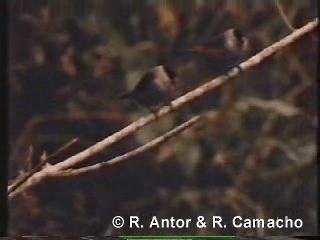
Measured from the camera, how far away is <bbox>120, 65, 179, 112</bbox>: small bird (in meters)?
3.13

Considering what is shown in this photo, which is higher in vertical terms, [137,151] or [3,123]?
[3,123]

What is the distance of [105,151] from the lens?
314cm

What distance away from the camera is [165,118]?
3160 mm

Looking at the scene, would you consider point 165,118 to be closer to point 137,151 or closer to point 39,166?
point 137,151

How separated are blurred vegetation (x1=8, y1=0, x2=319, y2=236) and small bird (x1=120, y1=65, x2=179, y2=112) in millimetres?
44

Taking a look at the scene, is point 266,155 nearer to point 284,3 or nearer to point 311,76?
point 311,76

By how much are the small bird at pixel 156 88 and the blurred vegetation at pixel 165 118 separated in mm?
44

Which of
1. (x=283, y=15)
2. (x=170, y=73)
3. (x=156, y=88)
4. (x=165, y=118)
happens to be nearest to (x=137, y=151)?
(x=165, y=118)

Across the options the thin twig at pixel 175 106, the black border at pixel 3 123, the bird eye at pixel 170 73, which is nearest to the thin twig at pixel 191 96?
the thin twig at pixel 175 106

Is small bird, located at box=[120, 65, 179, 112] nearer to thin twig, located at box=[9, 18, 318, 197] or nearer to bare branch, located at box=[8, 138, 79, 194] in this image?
thin twig, located at box=[9, 18, 318, 197]

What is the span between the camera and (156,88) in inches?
124

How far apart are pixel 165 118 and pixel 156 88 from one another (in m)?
0.17

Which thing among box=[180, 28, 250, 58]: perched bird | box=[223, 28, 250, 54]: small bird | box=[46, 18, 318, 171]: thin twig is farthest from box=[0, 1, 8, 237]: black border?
box=[223, 28, 250, 54]: small bird

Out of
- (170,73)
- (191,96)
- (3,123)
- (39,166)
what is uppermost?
(170,73)
